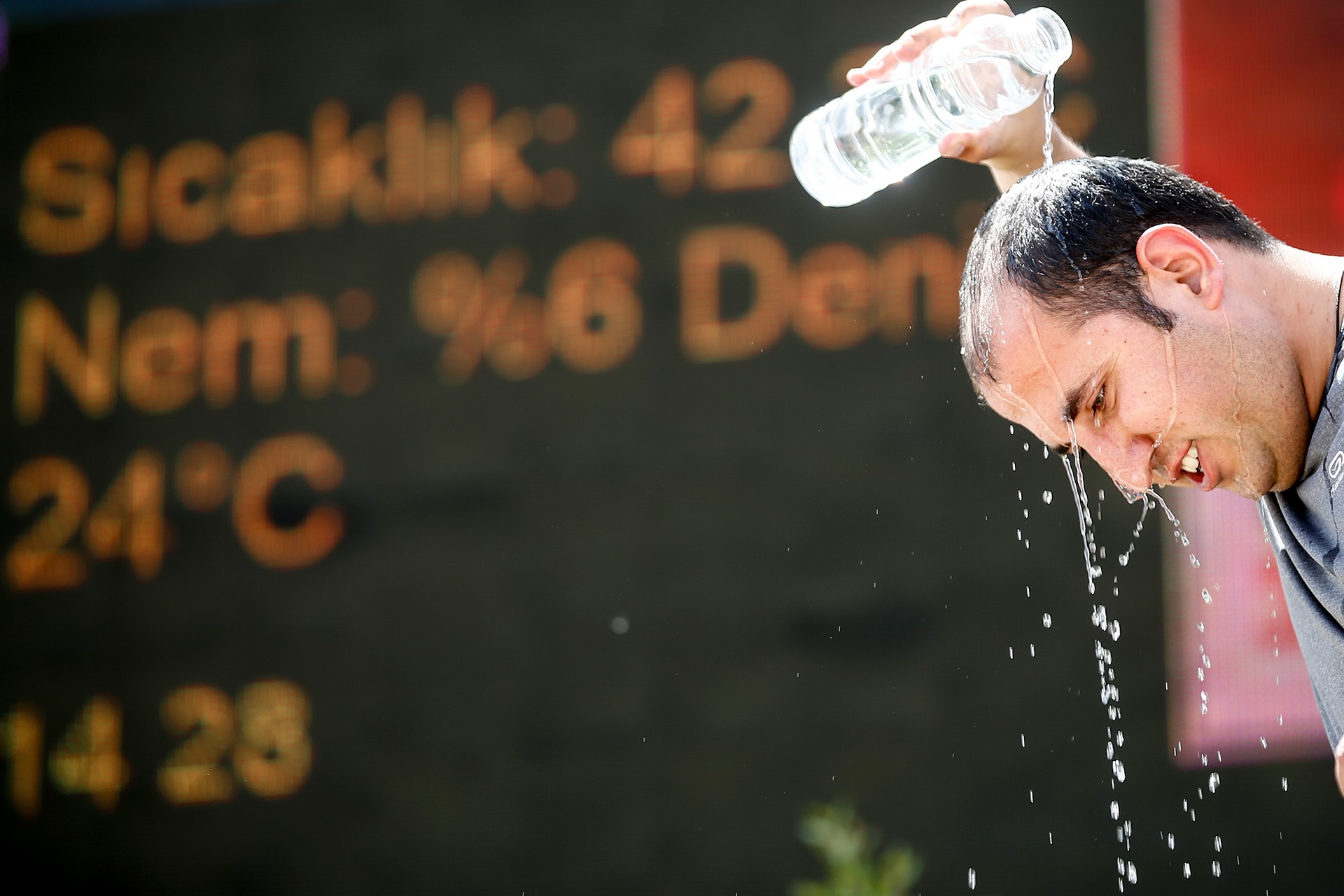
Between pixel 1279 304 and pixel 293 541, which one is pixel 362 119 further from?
pixel 1279 304

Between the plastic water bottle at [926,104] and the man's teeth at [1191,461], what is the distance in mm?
529

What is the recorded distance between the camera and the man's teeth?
1553mm

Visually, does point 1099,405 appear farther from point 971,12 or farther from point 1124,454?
point 971,12

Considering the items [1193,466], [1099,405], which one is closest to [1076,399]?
[1099,405]

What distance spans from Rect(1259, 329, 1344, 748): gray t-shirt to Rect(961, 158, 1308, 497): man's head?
3 cm

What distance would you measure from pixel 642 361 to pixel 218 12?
1.92 metres

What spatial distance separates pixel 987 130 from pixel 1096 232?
1.24 ft

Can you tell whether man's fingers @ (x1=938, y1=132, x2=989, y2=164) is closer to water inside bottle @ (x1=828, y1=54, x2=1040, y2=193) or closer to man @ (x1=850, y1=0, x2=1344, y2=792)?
water inside bottle @ (x1=828, y1=54, x2=1040, y2=193)

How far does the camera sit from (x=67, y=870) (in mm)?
4652

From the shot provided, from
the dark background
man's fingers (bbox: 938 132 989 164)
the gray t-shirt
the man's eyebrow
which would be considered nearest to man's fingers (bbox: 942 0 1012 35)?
man's fingers (bbox: 938 132 989 164)

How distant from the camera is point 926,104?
2.00 m

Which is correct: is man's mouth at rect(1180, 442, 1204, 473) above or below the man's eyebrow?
below

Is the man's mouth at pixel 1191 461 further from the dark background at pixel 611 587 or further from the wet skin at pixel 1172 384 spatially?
the dark background at pixel 611 587

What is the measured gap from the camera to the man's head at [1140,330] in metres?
1.49
